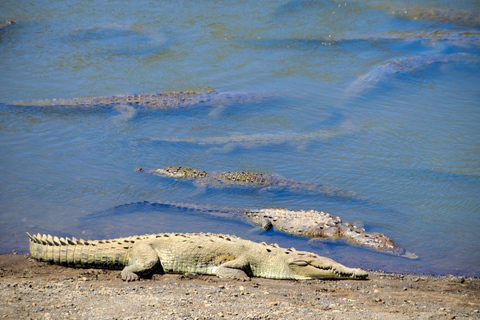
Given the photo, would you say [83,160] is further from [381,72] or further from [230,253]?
[381,72]

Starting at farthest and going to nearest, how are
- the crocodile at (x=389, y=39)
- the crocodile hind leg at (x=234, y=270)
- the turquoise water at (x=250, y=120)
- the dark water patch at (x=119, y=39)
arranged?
1. the crocodile at (x=389, y=39)
2. the dark water patch at (x=119, y=39)
3. the turquoise water at (x=250, y=120)
4. the crocodile hind leg at (x=234, y=270)

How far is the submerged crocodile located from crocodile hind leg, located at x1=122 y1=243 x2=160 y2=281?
10.4 feet

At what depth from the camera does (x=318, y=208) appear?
9320mm

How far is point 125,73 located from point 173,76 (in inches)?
57.9

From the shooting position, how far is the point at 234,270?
A: 22.1ft

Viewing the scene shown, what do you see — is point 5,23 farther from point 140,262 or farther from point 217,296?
point 217,296

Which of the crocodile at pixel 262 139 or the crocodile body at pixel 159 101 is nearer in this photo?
the crocodile at pixel 262 139

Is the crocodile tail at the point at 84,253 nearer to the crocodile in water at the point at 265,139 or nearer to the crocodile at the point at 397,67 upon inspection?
the crocodile in water at the point at 265,139

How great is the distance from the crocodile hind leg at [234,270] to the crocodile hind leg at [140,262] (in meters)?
0.86

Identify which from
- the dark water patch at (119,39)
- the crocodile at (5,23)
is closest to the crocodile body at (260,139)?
the dark water patch at (119,39)

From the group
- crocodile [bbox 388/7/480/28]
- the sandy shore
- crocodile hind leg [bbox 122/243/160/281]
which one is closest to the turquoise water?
crocodile [bbox 388/7/480/28]

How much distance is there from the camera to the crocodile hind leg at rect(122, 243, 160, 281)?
255 inches

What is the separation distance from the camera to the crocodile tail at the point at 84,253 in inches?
264

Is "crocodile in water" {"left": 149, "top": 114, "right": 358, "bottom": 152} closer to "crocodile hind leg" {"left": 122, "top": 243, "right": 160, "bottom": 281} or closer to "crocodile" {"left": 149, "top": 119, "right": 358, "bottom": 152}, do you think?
"crocodile" {"left": 149, "top": 119, "right": 358, "bottom": 152}
